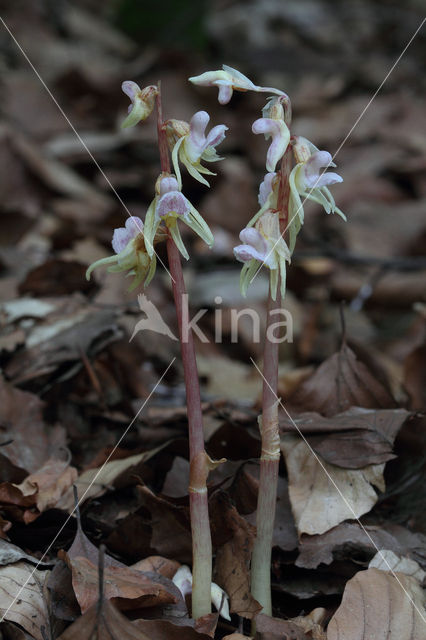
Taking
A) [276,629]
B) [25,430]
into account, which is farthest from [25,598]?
[25,430]

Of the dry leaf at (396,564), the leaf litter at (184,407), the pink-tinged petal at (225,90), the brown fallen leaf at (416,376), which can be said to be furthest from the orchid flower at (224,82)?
the brown fallen leaf at (416,376)

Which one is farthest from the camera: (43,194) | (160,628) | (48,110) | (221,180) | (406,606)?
(48,110)

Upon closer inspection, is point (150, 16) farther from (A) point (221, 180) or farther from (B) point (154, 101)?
(B) point (154, 101)

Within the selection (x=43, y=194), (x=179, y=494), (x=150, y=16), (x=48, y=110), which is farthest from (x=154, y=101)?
(x=150, y=16)

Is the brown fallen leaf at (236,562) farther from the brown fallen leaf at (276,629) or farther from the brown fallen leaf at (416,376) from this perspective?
the brown fallen leaf at (416,376)

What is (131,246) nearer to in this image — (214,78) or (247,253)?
(247,253)

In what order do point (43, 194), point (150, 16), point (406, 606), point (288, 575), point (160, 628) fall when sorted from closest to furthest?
1. point (160, 628)
2. point (406, 606)
3. point (288, 575)
4. point (43, 194)
5. point (150, 16)
